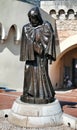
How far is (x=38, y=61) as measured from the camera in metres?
5.66

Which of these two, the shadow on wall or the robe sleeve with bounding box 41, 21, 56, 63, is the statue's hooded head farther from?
the shadow on wall

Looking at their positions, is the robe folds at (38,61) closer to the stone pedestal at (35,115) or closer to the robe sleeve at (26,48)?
the robe sleeve at (26,48)

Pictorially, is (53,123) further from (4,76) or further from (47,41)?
(4,76)

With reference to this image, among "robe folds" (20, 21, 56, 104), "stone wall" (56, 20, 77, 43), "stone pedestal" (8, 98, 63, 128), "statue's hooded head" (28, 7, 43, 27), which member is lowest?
→ "stone pedestal" (8, 98, 63, 128)

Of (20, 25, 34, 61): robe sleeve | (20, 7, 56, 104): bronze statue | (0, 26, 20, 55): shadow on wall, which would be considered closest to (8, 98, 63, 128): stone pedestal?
(20, 7, 56, 104): bronze statue

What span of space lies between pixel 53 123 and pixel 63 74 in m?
14.2

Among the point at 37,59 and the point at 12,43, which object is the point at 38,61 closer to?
the point at 37,59

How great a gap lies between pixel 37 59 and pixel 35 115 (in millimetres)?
1262

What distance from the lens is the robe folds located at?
5562 millimetres

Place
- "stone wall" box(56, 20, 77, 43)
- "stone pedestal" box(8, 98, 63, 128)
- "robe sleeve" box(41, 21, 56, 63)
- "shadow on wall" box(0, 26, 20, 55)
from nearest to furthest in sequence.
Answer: "stone pedestal" box(8, 98, 63, 128), "robe sleeve" box(41, 21, 56, 63), "shadow on wall" box(0, 26, 20, 55), "stone wall" box(56, 20, 77, 43)

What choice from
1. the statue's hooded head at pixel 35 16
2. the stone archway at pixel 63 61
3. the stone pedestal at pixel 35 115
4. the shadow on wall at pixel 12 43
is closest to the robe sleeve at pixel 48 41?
the statue's hooded head at pixel 35 16

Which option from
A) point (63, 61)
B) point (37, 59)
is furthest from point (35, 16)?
point (63, 61)

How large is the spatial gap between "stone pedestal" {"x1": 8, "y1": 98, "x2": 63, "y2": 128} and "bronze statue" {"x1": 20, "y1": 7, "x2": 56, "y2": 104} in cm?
20

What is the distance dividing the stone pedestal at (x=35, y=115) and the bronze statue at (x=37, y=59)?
202mm
